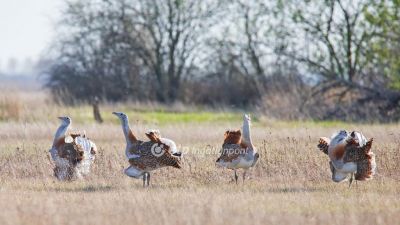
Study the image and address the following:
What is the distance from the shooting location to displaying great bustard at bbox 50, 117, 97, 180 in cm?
1397

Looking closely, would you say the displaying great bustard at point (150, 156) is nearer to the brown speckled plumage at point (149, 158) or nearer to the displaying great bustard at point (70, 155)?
the brown speckled plumage at point (149, 158)

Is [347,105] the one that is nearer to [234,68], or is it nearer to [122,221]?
[234,68]

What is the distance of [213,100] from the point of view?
42.6 m

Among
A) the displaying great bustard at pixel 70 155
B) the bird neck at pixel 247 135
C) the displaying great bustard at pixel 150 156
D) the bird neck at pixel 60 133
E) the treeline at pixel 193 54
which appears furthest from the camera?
the treeline at pixel 193 54

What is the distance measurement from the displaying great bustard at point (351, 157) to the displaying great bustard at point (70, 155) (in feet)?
12.4

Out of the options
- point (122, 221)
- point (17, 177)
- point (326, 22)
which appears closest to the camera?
point (122, 221)

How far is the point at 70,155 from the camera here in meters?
13.9

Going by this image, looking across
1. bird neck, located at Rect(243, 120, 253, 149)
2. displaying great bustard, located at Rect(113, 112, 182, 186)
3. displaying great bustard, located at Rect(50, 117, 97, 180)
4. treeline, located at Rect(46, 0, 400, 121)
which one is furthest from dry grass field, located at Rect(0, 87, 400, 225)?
treeline, located at Rect(46, 0, 400, 121)

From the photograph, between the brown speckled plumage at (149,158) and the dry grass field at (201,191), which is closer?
the dry grass field at (201,191)

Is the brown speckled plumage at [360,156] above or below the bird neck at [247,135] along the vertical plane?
below

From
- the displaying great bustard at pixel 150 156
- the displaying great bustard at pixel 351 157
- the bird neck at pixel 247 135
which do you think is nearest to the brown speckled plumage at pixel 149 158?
the displaying great bustard at pixel 150 156

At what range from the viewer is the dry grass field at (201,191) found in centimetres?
1055

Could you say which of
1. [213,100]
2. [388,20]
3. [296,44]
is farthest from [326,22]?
[213,100]

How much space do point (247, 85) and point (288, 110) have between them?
11.0 meters
